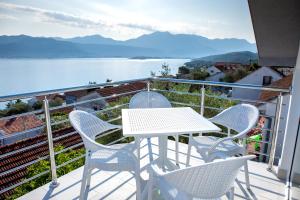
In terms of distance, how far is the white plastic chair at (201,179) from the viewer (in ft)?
3.58

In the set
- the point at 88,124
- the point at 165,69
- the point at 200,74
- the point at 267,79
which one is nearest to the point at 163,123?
the point at 88,124

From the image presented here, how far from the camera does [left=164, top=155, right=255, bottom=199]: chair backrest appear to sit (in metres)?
1.09

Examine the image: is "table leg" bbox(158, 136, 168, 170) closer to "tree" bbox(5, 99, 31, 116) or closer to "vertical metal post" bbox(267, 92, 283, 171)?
"vertical metal post" bbox(267, 92, 283, 171)

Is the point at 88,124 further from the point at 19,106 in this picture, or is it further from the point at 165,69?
the point at 165,69

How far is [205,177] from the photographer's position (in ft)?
3.67

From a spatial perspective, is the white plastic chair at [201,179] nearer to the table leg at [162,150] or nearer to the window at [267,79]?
the table leg at [162,150]

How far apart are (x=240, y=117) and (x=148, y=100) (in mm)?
1240

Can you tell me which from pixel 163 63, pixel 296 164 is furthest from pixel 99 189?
pixel 163 63

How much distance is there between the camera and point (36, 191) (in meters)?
2.26

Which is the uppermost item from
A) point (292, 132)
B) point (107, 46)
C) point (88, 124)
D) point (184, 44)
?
point (184, 44)

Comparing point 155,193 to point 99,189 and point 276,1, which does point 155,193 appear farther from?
point 276,1

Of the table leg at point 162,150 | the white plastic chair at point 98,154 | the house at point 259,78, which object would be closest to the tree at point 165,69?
the house at point 259,78

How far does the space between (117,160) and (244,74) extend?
20676 millimetres

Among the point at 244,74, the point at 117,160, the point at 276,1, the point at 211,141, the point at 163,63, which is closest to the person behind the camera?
the point at 117,160
